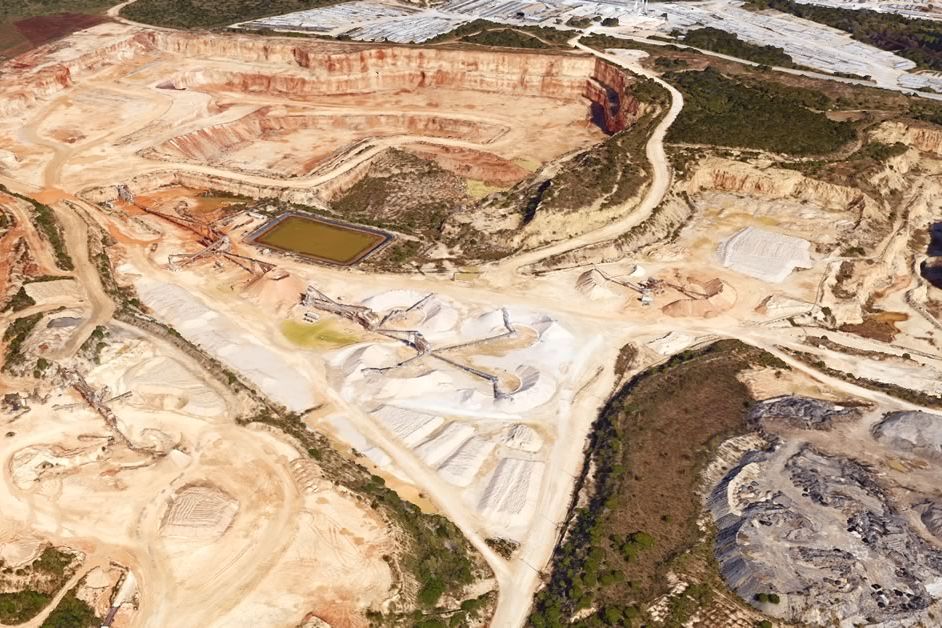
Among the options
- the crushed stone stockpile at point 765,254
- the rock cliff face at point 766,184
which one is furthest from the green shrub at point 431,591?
the rock cliff face at point 766,184

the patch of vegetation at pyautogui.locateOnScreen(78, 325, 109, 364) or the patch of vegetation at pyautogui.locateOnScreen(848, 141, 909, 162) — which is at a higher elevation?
the patch of vegetation at pyautogui.locateOnScreen(848, 141, 909, 162)

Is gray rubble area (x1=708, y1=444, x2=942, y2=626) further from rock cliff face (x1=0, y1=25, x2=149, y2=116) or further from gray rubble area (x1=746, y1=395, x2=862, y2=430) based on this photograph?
rock cliff face (x1=0, y1=25, x2=149, y2=116)

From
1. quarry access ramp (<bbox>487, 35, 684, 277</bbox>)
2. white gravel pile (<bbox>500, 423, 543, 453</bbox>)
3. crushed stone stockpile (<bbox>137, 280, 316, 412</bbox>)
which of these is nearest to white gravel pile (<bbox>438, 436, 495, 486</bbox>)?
white gravel pile (<bbox>500, 423, 543, 453</bbox>)

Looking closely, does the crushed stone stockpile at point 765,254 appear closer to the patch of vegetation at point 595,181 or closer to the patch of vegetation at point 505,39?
the patch of vegetation at point 595,181

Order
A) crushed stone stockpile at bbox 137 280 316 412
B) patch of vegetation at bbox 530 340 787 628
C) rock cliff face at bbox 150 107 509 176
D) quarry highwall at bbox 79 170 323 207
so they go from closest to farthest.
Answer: patch of vegetation at bbox 530 340 787 628 < crushed stone stockpile at bbox 137 280 316 412 < quarry highwall at bbox 79 170 323 207 < rock cliff face at bbox 150 107 509 176

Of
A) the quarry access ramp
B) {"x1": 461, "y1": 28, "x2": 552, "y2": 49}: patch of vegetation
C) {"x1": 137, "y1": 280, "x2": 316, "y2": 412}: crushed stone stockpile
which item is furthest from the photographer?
{"x1": 461, "y1": 28, "x2": 552, "y2": 49}: patch of vegetation

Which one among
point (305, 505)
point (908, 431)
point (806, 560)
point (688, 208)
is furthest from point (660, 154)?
point (305, 505)
